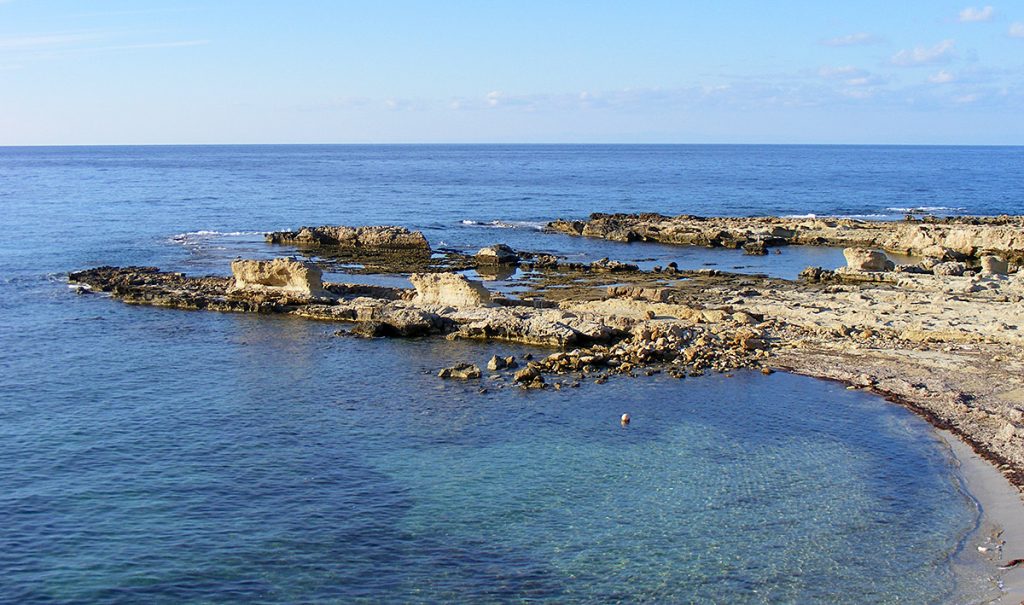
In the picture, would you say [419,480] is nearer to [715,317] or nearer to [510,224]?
Answer: [715,317]

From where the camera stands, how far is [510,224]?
8825cm

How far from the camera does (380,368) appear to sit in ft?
116

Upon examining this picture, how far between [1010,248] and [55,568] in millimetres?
63486

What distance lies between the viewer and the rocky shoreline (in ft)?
105

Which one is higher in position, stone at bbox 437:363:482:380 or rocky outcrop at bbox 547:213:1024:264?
rocky outcrop at bbox 547:213:1024:264

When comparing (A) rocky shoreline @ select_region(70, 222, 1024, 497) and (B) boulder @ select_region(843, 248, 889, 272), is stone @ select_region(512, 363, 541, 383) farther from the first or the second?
(B) boulder @ select_region(843, 248, 889, 272)

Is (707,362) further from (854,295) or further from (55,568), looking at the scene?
(55,568)

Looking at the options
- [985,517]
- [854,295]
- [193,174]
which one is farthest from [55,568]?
Answer: [193,174]

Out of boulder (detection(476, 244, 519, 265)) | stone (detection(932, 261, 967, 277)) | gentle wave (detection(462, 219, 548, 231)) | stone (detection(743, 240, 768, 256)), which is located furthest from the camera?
gentle wave (detection(462, 219, 548, 231))

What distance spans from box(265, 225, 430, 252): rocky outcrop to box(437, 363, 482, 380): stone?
114 ft

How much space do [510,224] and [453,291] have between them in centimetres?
4584

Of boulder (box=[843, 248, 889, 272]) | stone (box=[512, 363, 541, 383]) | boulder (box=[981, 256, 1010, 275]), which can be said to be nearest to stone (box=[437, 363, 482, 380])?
stone (box=[512, 363, 541, 383])

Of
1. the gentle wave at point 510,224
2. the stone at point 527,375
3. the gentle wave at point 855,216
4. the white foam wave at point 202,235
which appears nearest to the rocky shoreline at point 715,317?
the stone at point 527,375

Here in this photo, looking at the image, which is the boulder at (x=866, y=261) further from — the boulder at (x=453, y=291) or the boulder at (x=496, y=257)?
the boulder at (x=453, y=291)
